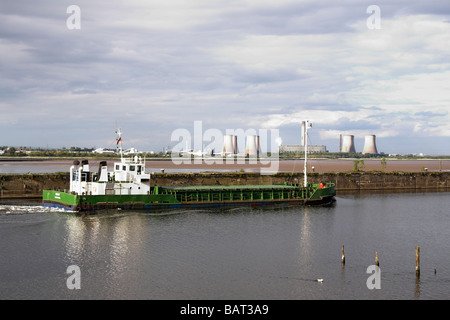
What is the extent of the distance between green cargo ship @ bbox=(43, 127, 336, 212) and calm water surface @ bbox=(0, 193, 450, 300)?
6.25ft

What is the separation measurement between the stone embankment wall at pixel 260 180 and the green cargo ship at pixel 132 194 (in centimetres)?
1144

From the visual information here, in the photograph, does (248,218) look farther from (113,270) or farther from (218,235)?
(113,270)

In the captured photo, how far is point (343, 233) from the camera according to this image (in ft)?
145

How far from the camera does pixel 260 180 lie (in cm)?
7894

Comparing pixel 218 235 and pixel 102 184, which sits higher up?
pixel 102 184

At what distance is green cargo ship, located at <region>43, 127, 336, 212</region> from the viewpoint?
5180cm

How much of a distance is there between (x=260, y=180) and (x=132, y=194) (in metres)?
30.7

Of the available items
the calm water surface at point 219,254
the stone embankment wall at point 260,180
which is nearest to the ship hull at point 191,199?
the calm water surface at point 219,254

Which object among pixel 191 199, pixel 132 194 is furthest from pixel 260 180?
pixel 132 194

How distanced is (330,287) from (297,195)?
35609 millimetres

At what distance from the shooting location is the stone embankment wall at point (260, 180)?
65.2m

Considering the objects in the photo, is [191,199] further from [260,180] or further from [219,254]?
[260,180]

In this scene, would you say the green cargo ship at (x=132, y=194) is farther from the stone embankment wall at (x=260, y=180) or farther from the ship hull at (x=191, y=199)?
the stone embankment wall at (x=260, y=180)
